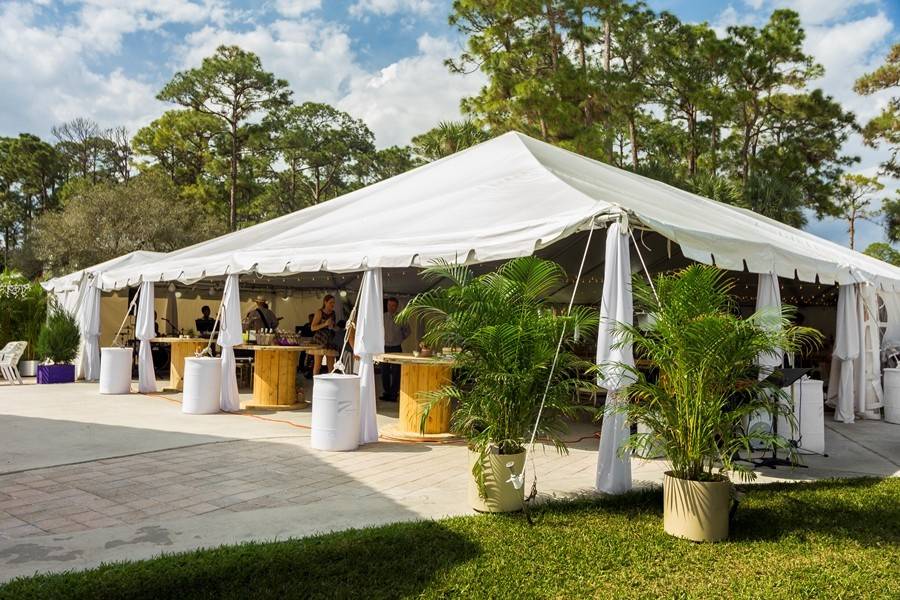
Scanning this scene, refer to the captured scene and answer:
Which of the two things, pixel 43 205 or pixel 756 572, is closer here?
pixel 756 572

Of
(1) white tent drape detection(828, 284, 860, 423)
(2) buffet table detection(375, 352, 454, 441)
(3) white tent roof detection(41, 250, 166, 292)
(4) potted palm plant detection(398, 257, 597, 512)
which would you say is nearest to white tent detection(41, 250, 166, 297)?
(3) white tent roof detection(41, 250, 166, 292)

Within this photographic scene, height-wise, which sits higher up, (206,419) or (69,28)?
(69,28)

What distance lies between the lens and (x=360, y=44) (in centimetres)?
1377

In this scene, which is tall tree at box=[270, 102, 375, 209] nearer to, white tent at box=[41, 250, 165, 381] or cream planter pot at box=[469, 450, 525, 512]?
white tent at box=[41, 250, 165, 381]

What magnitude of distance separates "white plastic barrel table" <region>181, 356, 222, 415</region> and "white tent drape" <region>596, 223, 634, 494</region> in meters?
5.62

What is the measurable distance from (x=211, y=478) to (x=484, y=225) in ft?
11.6

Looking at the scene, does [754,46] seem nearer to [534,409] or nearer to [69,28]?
[69,28]

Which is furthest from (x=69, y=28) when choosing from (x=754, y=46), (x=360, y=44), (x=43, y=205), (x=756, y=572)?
(x=43, y=205)

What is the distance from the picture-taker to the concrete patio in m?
3.96

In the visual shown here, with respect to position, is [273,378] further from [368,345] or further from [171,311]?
[171,311]

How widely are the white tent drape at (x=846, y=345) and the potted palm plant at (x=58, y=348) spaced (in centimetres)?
1306

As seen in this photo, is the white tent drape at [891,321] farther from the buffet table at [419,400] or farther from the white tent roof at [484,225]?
the buffet table at [419,400]

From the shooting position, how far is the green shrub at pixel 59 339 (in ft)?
41.9

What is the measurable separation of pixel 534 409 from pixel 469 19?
17.7m
